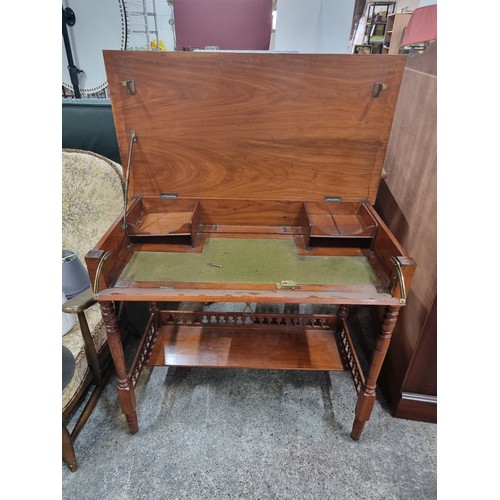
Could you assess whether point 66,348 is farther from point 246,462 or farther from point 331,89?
point 331,89

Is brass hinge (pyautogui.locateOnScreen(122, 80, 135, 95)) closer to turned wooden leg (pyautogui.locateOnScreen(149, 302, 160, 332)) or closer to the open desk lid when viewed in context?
the open desk lid

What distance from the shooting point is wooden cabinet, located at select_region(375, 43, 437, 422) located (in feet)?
3.82

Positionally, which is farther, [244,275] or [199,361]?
[199,361]

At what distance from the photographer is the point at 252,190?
48.5 inches

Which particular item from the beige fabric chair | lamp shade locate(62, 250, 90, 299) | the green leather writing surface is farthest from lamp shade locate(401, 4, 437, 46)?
lamp shade locate(62, 250, 90, 299)

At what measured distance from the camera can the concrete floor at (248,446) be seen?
1147 mm

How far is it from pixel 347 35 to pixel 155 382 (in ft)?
6.97

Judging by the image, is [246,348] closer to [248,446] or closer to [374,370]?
[248,446]

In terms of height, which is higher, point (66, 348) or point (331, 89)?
point (331, 89)

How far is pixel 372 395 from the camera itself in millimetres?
1169

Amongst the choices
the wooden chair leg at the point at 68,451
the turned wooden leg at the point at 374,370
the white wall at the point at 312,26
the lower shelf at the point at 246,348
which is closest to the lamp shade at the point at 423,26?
the white wall at the point at 312,26

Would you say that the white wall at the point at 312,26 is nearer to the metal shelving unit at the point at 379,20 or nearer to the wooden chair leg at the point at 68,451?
the wooden chair leg at the point at 68,451

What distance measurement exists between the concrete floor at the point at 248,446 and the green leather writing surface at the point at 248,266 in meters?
0.77

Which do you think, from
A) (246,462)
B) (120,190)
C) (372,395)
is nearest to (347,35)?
(120,190)
